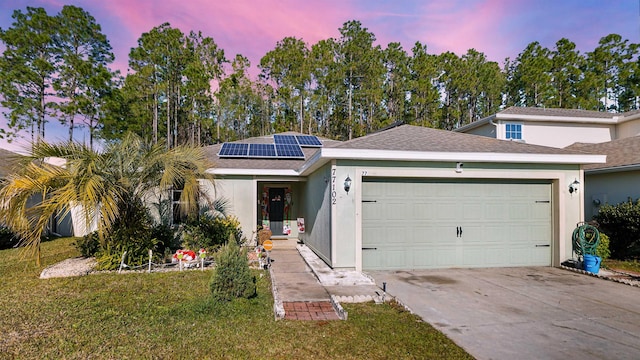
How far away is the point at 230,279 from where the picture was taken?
18.8 ft

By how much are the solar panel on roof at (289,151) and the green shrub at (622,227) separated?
9.29 m

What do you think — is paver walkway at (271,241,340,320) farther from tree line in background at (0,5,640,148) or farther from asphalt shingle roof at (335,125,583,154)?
tree line in background at (0,5,640,148)

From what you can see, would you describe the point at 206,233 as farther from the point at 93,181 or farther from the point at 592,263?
the point at 592,263

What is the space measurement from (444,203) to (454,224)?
0.56 metres

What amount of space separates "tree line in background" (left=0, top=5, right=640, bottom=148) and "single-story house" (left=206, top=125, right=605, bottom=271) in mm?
19994

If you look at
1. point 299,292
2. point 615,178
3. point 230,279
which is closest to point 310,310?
point 299,292

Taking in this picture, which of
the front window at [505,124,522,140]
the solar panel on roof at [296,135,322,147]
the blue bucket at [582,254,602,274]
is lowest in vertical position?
the blue bucket at [582,254,602,274]

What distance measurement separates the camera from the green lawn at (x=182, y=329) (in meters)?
3.96

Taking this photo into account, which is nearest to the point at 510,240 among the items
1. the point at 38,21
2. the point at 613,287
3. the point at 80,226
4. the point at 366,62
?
the point at 613,287

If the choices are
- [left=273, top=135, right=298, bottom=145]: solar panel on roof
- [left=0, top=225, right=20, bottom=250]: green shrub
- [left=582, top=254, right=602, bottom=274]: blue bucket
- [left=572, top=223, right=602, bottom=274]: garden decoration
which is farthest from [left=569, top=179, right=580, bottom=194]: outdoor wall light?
[left=0, top=225, right=20, bottom=250]: green shrub

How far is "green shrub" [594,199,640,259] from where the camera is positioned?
916 centimetres

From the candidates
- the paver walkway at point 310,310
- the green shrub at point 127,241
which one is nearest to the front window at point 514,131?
the paver walkway at point 310,310

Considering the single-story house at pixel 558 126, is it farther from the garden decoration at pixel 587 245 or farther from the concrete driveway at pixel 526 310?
the concrete driveway at pixel 526 310

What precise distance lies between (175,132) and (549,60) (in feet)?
106
